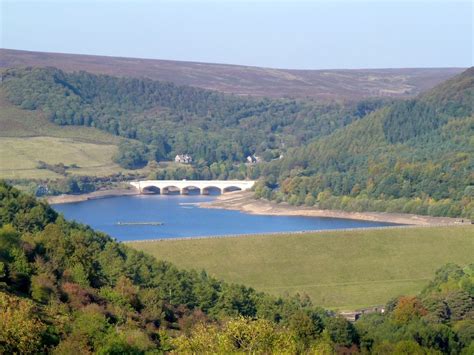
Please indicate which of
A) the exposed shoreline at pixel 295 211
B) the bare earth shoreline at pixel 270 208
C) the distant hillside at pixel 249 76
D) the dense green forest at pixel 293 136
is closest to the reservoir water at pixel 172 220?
the bare earth shoreline at pixel 270 208

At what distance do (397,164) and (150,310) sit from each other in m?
48.3

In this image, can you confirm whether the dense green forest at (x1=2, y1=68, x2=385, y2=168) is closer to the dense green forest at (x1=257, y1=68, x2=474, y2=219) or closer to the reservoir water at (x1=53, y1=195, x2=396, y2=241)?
the dense green forest at (x1=257, y1=68, x2=474, y2=219)

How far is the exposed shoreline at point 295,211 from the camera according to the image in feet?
197

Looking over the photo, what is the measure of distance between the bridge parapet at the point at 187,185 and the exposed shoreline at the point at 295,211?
2422 millimetres

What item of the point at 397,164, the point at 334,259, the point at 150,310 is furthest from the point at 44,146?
the point at 150,310

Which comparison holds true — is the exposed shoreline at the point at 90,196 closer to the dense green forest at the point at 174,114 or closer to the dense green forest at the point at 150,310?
the dense green forest at the point at 174,114

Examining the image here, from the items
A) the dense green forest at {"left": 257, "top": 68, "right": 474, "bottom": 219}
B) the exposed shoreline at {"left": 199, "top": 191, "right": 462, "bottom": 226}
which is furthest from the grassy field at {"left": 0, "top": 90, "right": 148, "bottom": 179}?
the dense green forest at {"left": 257, "top": 68, "right": 474, "bottom": 219}

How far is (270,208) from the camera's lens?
2685 inches

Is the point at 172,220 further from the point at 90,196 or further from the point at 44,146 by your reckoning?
the point at 44,146

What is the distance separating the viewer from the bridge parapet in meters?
79.1

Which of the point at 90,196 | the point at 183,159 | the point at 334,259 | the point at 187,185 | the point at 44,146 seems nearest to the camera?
the point at 334,259

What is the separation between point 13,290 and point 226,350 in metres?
5.88

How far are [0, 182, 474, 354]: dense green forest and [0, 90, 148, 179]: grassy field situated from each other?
138 feet

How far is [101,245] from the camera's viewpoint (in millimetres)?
33625
